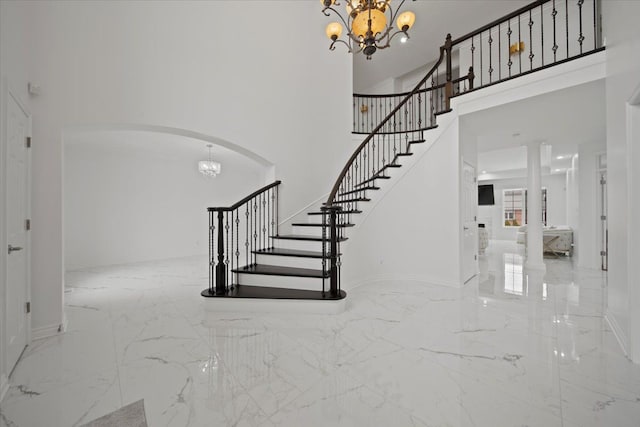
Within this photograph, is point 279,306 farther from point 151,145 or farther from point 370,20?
point 151,145

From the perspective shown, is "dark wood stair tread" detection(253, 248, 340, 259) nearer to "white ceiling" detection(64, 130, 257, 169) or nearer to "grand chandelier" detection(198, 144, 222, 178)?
"white ceiling" detection(64, 130, 257, 169)

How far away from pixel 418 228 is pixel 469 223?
955 mm

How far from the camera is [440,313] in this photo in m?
3.21

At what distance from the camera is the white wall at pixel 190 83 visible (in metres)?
2.76

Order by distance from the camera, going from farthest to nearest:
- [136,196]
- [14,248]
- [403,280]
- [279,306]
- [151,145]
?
1. [136,196]
2. [151,145]
3. [403,280]
4. [279,306]
5. [14,248]

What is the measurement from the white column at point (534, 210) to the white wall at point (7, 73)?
751cm

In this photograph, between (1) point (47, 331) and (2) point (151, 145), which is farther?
(2) point (151, 145)

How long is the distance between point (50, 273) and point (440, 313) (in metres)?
4.15

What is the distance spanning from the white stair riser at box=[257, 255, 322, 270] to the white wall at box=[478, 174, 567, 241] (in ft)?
36.2

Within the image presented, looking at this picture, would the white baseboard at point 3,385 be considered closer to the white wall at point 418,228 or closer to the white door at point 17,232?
the white door at point 17,232

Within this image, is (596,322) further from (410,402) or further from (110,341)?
(110,341)

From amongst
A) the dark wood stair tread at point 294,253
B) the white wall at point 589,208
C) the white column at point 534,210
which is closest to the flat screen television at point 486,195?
the white wall at point 589,208

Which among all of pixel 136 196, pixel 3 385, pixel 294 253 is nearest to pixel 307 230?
pixel 294 253

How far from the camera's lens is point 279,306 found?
3.24 m
